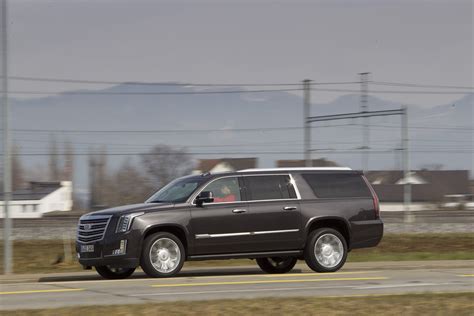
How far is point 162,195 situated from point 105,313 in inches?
254

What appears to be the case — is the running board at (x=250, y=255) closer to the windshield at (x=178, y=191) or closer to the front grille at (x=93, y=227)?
the windshield at (x=178, y=191)

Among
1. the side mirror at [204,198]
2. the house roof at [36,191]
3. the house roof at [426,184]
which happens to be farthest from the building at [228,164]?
the side mirror at [204,198]

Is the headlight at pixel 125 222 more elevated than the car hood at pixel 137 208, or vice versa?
the car hood at pixel 137 208

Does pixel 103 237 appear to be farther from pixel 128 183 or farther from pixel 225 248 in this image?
pixel 128 183

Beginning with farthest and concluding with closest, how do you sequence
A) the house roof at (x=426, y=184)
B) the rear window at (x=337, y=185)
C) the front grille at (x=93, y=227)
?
the house roof at (x=426, y=184), the rear window at (x=337, y=185), the front grille at (x=93, y=227)

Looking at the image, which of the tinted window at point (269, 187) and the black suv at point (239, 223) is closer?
the black suv at point (239, 223)

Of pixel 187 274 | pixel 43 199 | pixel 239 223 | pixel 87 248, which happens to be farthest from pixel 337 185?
pixel 43 199

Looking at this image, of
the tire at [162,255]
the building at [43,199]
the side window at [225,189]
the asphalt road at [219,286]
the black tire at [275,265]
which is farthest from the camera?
the building at [43,199]

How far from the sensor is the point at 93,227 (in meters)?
15.7

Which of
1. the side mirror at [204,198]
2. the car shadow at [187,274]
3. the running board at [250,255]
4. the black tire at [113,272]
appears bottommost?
the car shadow at [187,274]

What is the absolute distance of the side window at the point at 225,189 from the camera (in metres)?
16.1

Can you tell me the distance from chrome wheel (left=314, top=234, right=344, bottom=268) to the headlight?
3584 millimetres

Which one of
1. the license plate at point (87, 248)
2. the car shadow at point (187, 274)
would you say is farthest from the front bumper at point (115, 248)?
the car shadow at point (187, 274)

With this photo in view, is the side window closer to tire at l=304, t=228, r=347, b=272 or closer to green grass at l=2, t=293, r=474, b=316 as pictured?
tire at l=304, t=228, r=347, b=272
